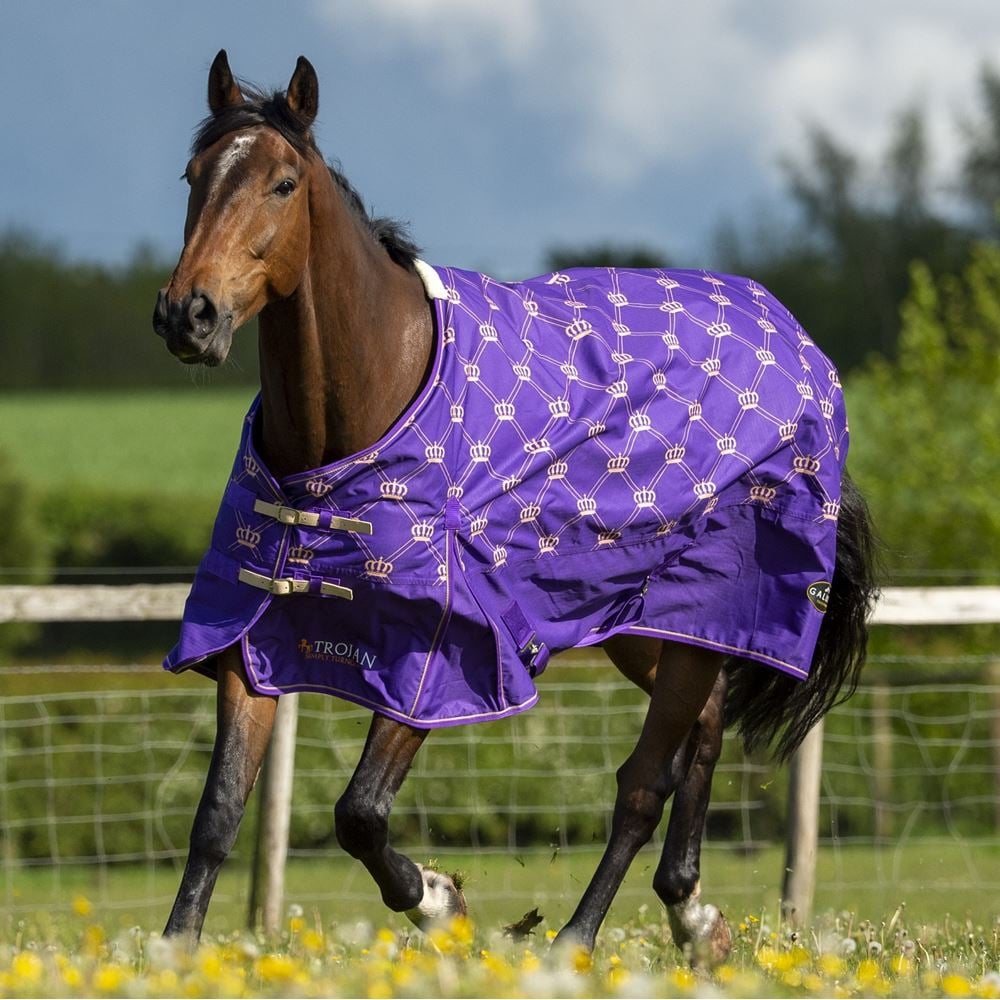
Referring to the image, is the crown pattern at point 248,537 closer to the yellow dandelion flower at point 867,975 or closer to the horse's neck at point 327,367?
the horse's neck at point 327,367

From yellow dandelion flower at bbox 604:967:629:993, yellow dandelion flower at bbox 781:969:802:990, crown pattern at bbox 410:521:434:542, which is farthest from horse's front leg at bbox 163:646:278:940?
yellow dandelion flower at bbox 781:969:802:990

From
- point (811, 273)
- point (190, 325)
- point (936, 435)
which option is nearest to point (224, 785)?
point (190, 325)

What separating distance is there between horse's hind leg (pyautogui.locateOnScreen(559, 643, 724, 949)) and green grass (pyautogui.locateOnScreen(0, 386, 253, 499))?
22399 millimetres

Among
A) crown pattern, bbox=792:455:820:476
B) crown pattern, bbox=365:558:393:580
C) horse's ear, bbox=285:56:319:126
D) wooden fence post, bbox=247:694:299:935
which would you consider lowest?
wooden fence post, bbox=247:694:299:935

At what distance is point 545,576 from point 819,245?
4036cm

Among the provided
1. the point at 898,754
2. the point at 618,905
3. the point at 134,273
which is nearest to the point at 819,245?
the point at 134,273

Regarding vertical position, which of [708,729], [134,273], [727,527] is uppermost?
[134,273]

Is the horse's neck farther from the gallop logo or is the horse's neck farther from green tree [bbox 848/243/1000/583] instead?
green tree [bbox 848/243/1000/583]

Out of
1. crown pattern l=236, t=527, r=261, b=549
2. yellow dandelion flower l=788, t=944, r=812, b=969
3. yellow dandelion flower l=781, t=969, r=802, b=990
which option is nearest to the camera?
yellow dandelion flower l=781, t=969, r=802, b=990

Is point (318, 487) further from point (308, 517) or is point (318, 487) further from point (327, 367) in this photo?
point (327, 367)

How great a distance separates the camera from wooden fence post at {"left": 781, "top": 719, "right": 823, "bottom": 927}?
600 centimetres

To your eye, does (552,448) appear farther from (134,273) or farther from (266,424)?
(134,273)

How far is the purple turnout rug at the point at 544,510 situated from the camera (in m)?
3.62

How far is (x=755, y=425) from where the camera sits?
437 centimetres
